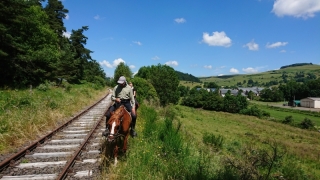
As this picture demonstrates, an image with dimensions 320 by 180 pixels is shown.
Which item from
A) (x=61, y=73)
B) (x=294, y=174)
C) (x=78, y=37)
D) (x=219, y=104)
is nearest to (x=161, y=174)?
(x=294, y=174)

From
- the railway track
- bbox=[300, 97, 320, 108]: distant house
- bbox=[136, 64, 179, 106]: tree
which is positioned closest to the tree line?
the railway track

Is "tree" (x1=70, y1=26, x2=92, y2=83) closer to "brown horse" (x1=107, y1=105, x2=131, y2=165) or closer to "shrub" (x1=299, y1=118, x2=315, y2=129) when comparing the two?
"brown horse" (x1=107, y1=105, x2=131, y2=165)

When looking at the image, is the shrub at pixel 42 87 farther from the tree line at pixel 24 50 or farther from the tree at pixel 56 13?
the tree at pixel 56 13

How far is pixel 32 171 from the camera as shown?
18.8 ft

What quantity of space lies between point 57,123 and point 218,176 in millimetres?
8808

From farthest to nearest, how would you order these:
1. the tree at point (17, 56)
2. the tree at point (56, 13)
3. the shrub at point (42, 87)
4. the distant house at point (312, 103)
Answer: the distant house at point (312, 103), the tree at point (56, 13), the shrub at point (42, 87), the tree at point (17, 56)

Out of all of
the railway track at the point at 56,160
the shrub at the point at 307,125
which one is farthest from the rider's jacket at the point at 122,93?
the shrub at the point at 307,125

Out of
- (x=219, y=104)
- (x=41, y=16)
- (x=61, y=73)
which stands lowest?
(x=219, y=104)

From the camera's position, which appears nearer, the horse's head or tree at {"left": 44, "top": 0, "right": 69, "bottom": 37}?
the horse's head

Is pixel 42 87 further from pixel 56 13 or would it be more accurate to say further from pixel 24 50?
pixel 56 13

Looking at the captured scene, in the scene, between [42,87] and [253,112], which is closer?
[42,87]

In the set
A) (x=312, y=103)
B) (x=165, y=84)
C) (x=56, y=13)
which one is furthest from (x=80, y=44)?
(x=312, y=103)

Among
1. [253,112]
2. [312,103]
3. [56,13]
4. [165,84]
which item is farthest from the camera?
[312,103]

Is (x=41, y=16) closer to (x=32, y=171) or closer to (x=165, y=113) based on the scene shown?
(x=165, y=113)
